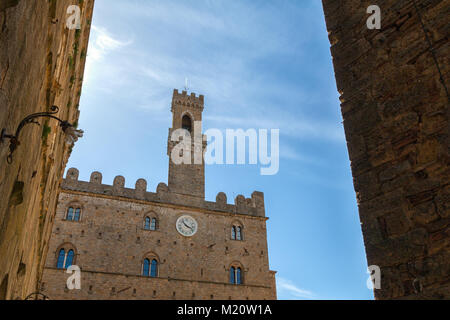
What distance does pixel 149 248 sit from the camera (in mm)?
19312

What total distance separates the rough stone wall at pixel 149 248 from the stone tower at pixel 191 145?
85 centimetres

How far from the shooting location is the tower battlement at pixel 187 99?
25223 mm

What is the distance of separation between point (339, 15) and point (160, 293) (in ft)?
55.4

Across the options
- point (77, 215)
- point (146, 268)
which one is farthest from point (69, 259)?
point (146, 268)

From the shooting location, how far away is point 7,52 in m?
1.71

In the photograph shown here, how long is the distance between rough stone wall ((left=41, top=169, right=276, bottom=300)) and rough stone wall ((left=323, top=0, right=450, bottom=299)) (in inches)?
635

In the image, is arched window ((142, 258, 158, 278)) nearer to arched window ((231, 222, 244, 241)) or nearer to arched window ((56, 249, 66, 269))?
arched window ((56, 249, 66, 269))

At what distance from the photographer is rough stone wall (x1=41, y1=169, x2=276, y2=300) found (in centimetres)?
1775

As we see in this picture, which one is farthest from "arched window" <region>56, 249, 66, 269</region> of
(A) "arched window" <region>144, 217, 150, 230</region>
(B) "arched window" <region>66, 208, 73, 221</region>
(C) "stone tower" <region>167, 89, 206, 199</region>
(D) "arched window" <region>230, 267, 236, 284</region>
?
(D) "arched window" <region>230, 267, 236, 284</region>

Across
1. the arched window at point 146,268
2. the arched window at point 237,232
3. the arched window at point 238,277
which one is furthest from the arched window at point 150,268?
the arched window at point 237,232

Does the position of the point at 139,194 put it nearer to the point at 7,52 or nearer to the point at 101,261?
the point at 101,261

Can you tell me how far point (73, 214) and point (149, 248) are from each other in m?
4.12

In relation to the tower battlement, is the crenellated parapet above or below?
below
